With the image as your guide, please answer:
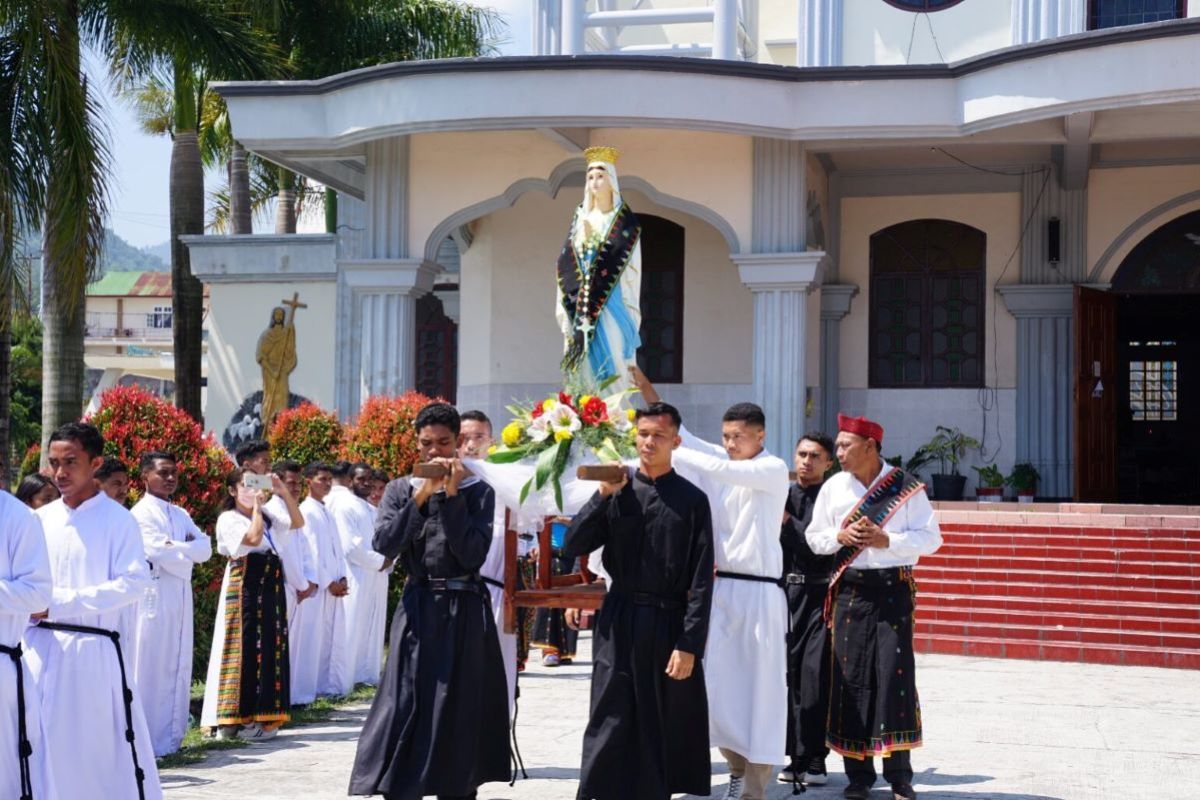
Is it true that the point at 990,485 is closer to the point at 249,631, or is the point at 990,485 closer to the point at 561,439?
the point at 249,631

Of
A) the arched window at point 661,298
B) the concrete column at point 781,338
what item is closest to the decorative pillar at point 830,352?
the arched window at point 661,298

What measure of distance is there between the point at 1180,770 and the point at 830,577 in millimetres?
2318

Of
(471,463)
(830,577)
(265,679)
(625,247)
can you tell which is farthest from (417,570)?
(625,247)

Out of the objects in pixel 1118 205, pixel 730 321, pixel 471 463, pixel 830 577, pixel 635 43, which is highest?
pixel 635 43

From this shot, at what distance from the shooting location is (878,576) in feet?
26.3

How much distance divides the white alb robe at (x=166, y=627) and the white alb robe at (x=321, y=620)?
5.16 ft

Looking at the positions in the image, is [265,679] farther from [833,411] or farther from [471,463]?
[833,411]

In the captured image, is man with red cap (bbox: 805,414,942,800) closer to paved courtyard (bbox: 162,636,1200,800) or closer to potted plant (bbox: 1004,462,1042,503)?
paved courtyard (bbox: 162,636,1200,800)

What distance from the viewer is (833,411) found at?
20219 millimetres

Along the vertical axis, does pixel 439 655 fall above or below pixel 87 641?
below

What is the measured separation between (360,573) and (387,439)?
2.37 metres

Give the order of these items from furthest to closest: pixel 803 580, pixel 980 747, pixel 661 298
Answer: pixel 661 298, pixel 980 747, pixel 803 580

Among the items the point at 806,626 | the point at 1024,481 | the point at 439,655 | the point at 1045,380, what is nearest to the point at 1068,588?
the point at 1024,481

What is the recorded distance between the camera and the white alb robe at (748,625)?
7.60 meters
